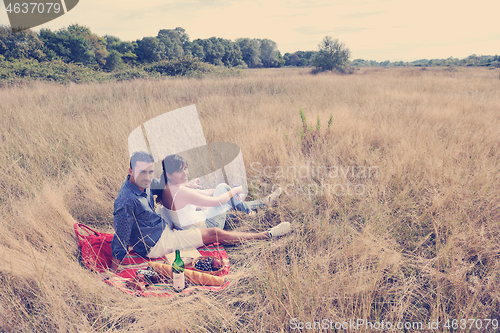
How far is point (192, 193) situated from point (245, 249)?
2.52 ft

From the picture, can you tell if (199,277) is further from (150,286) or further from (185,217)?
(185,217)

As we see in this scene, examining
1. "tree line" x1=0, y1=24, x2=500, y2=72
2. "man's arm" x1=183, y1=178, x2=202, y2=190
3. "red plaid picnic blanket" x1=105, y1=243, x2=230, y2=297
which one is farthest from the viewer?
"tree line" x1=0, y1=24, x2=500, y2=72

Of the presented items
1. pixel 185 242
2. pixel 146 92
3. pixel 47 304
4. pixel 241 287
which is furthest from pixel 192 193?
pixel 146 92

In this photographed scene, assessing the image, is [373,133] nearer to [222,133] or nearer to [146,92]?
A: [222,133]

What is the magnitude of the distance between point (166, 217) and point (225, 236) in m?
0.67

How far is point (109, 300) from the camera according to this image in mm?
1739

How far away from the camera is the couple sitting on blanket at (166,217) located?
1.99 m

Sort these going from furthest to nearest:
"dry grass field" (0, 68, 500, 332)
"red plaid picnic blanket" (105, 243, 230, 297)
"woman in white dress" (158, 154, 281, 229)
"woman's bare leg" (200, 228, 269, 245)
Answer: "woman's bare leg" (200, 228, 269, 245) → "woman in white dress" (158, 154, 281, 229) → "red plaid picnic blanket" (105, 243, 230, 297) → "dry grass field" (0, 68, 500, 332)

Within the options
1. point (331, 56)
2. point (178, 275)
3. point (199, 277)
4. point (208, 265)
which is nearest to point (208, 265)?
point (208, 265)

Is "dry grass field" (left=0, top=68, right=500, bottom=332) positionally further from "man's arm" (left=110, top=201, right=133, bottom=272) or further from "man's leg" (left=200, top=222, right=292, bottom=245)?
"man's arm" (left=110, top=201, right=133, bottom=272)

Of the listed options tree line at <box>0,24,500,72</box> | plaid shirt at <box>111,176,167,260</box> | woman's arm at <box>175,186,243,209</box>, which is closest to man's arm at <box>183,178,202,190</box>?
woman's arm at <box>175,186,243,209</box>

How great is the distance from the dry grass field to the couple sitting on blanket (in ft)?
0.88

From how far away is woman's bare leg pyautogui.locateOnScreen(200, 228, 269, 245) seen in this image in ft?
7.92

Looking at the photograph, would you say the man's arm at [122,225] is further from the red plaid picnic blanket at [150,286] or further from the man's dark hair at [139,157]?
the man's dark hair at [139,157]
